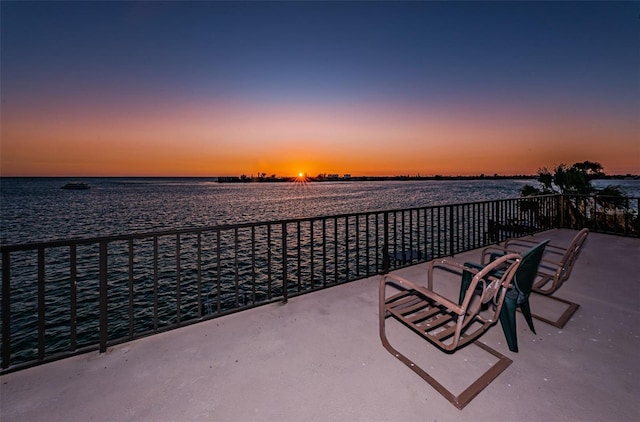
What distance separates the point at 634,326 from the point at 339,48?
26.9 ft

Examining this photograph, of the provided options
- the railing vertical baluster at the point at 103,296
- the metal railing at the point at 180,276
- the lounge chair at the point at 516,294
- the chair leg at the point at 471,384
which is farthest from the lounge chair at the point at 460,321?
the railing vertical baluster at the point at 103,296

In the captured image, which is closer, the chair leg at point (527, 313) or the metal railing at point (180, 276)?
the chair leg at point (527, 313)

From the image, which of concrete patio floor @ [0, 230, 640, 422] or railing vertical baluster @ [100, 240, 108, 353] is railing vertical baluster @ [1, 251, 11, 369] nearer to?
concrete patio floor @ [0, 230, 640, 422]

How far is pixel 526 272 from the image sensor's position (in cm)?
203

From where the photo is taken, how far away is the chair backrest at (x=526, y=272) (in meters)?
1.96

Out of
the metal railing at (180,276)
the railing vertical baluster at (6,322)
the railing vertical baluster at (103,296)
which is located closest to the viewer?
the railing vertical baluster at (6,322)

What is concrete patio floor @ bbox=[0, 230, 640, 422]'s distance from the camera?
1.52m

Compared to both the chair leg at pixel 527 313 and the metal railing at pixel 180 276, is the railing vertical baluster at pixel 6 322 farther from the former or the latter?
the chair leg at pixel 527 313

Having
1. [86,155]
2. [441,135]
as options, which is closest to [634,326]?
[441,135]

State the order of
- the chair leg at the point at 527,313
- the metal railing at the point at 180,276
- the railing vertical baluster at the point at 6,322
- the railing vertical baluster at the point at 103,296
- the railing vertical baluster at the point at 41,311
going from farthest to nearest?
1. the metal railing at the point at 180,276
2. the chair leg at the point at 527,313
3. the railing vertical baluster at the point at 103,296
4. the railing vertical baluster at the point at 41,311
5. the railing vertical baluster at the point at 6,322

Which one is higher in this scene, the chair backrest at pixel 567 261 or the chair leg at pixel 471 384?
the chair backrest at pixel 567 261

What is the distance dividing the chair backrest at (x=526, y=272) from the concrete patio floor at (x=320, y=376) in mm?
462

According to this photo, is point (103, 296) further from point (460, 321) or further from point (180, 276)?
point (460, 321)

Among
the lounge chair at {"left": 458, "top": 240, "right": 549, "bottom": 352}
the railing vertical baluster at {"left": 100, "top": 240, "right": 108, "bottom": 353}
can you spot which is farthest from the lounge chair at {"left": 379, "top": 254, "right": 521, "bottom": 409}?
the railing vertical baluster at {"left": 100, "top": 240, "right": 108, "bottom": 353}
